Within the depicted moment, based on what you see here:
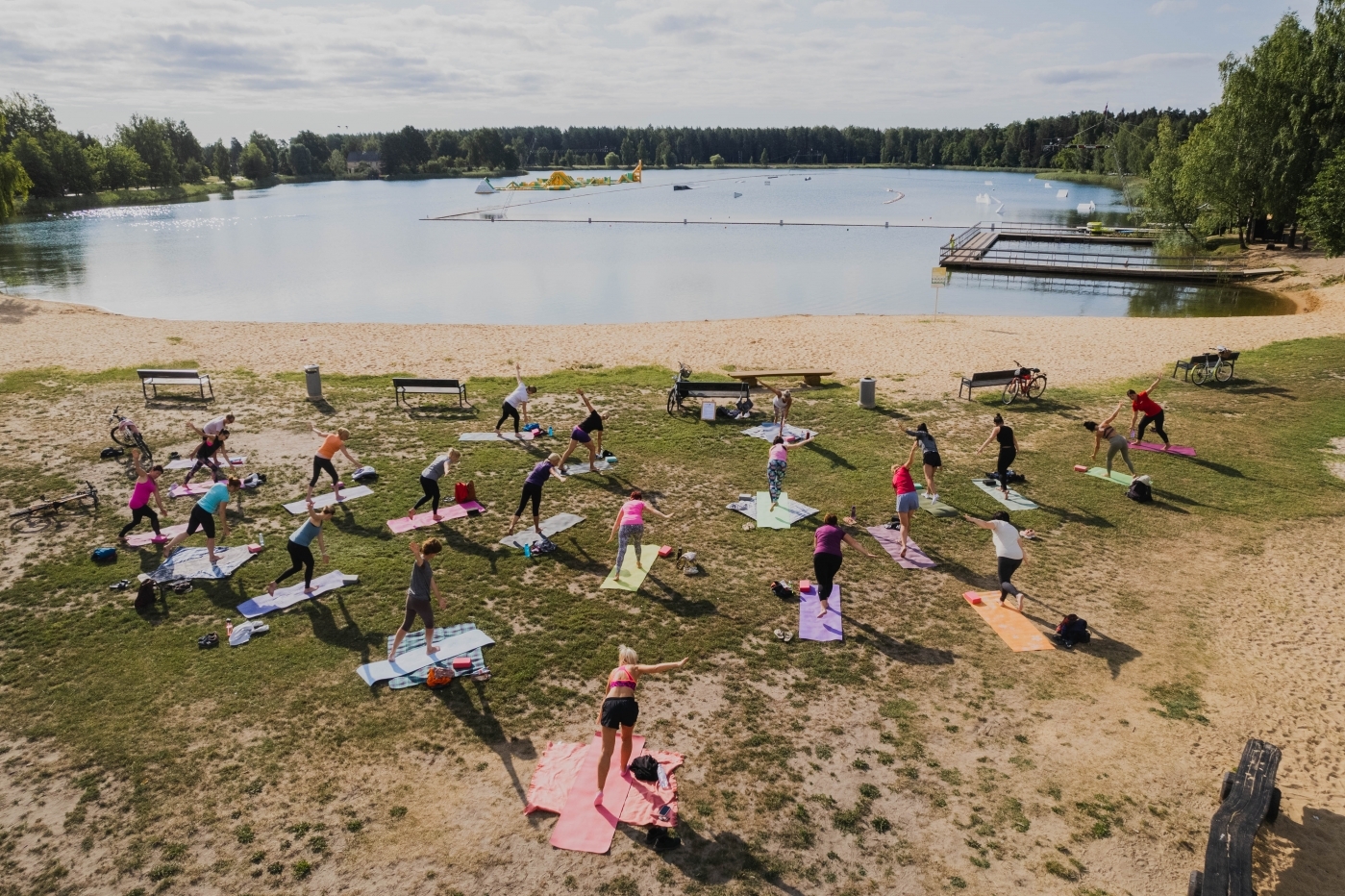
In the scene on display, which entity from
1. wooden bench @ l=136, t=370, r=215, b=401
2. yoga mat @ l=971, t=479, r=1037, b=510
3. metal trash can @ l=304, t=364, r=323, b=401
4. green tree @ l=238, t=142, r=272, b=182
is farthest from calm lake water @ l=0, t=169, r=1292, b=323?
green tree @ l=238, t=142, r=272, b=182

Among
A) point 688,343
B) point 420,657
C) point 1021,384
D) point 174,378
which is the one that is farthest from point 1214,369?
point 174,378

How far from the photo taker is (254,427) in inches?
830

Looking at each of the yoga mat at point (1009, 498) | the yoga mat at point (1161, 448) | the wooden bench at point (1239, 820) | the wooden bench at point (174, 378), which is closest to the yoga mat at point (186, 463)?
the wooden bench at point (174, 378)

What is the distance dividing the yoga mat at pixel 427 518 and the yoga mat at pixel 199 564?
2617mm

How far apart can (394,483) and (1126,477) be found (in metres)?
17.3

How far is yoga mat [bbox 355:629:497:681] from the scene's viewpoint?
10.6 meters

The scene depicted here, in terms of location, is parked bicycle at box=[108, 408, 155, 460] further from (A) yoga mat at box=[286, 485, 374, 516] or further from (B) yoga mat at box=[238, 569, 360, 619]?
(B) yoga mat at box=[238, 569, 360, 619]

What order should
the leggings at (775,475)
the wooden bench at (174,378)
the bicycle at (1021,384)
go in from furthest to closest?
the wooden bench at (174,378) < the bicycle at (1021,384) < the leggings at (775,475)

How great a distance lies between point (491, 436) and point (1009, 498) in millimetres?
13136

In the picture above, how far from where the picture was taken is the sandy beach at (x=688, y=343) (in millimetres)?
29078

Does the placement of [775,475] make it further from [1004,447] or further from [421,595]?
[421,595]

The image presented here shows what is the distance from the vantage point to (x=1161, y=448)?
19719 mm

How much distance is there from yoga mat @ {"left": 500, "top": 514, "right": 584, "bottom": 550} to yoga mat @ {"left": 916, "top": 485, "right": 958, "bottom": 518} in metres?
7.53

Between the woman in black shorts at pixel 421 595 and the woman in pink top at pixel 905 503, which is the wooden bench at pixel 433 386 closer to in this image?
the woman in black shorts at pixel 421 595
